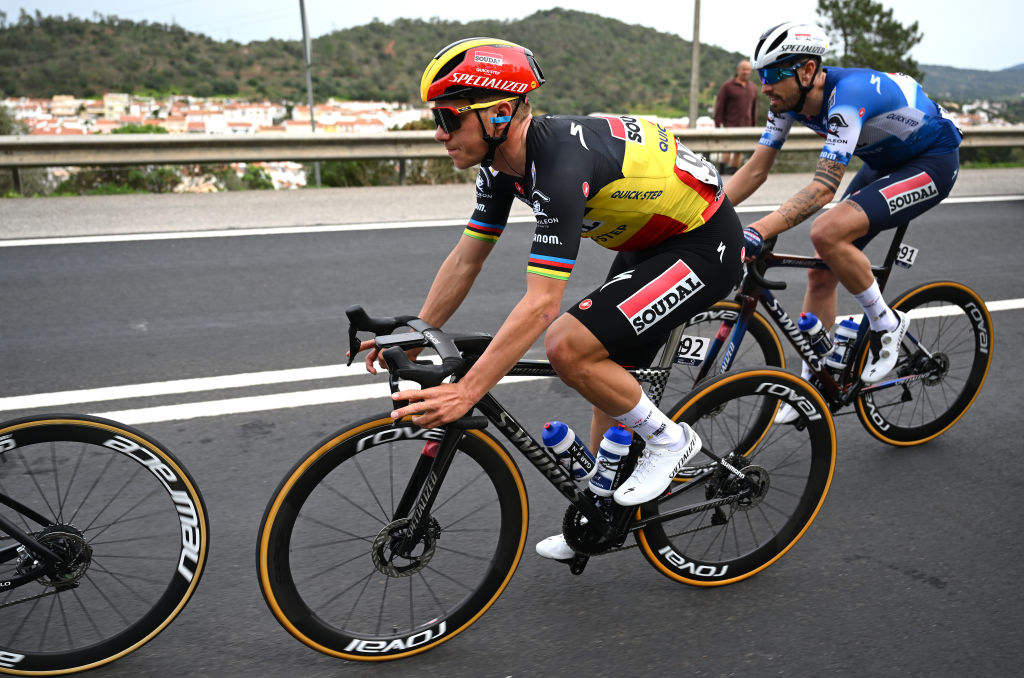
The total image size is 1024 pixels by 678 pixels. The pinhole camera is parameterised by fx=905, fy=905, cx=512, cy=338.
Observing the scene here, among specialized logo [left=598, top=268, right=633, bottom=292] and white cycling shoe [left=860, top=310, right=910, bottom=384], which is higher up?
specialized logo [left=598, top=268, right=633, bottom=292]

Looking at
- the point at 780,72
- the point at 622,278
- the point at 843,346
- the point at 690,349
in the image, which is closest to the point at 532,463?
the point at 622,278

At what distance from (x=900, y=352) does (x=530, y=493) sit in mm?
2074

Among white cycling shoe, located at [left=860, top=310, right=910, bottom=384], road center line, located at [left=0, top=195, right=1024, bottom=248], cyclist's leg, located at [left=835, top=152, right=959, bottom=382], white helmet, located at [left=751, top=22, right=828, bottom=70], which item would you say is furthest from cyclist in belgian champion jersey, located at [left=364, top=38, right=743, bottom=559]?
road center line, located at [left=0, top=195, right=1024, bottom=248]

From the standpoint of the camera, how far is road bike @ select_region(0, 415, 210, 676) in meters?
2.72

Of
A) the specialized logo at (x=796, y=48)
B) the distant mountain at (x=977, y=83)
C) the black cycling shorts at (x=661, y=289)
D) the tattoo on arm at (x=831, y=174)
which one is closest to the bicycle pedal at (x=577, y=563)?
the black cycling shorts at (x=661, y=289)

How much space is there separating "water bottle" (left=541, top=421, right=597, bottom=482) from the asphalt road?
0.54m

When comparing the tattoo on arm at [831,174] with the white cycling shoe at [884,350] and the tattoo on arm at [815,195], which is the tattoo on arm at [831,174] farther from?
the white cycling shoe at [884,350]

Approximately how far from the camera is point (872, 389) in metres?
4.45

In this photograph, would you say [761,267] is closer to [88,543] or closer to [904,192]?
[904,192]

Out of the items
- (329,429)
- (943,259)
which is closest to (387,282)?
(329,429)

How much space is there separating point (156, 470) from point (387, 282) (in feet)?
14.7

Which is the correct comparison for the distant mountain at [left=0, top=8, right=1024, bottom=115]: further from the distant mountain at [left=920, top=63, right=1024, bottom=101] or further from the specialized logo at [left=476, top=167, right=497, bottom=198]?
the specialized logo at [left=476, top=167, right=497, bottom=198]

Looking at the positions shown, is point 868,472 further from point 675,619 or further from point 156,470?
Answer: point 156,470

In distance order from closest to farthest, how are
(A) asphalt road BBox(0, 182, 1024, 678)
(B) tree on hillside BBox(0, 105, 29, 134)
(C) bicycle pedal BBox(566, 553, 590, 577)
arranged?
(A) asphalt road BBox(0, 182, 1024, 678)
(C) bicycle pedal BBox(566, 553, 590, 577)
(B) tree on hillside BBox(0, 105, 29, 134)
